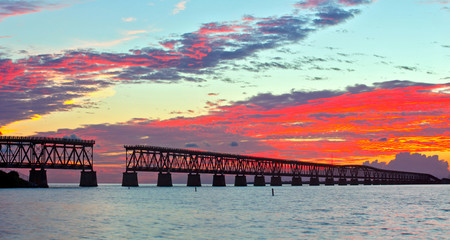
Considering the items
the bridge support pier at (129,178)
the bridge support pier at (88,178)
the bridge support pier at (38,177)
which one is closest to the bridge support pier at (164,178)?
the bridge support pier at (129,178)

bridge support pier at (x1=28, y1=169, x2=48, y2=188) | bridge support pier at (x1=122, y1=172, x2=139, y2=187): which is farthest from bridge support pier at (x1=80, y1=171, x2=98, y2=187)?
bridge support pier at (x1=28, y1=169, x2=48, y2=188)

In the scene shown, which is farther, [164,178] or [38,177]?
[164,178]

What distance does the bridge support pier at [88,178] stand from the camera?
6916 inches

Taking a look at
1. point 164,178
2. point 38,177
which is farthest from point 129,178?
point 38,177

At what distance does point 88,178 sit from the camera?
581 feet

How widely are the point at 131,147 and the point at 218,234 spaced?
13460 centimetres

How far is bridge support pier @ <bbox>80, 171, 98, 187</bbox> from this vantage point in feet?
576

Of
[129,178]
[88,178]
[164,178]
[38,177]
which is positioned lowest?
[88,178]

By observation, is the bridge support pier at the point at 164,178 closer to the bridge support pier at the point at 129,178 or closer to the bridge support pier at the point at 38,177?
the bridge support pier at the point at 129,178

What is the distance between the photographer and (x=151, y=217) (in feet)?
213

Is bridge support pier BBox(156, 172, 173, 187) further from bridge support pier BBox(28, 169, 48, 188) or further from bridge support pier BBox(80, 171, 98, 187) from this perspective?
bridge support pier BBox(28, 169, 48, 188)

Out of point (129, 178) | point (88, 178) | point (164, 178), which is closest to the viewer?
point (88, 178)

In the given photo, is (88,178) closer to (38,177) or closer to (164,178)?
(38,177)

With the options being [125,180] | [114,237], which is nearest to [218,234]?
[114,237]
